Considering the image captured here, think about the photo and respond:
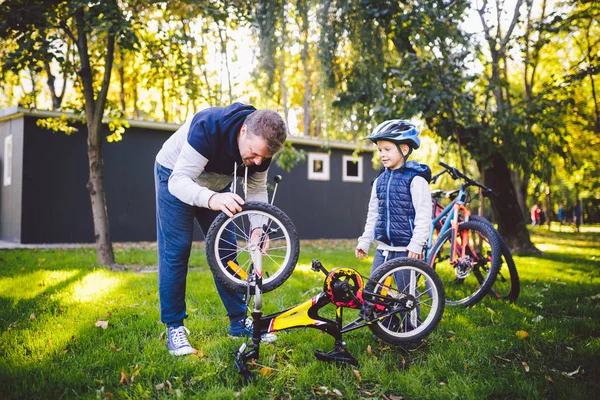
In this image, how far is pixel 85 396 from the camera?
2076mm

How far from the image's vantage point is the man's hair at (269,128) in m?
2.27

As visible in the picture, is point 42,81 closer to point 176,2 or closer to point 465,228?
point 176,2

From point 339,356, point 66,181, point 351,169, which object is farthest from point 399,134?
point 351,169

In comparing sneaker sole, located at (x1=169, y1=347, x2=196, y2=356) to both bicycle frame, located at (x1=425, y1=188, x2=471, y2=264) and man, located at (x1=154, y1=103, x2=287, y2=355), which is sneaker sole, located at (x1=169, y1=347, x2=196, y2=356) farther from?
bicycle frame, located at (x1=425, y1=188, x2=471, y2=264)

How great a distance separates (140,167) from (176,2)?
5.35m

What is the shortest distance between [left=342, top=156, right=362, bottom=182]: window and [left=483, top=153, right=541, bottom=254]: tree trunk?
642cm

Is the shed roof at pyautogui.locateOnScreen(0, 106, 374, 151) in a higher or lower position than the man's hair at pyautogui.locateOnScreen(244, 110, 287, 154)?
higher

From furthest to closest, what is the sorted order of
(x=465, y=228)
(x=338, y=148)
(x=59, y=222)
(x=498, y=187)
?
(x=338, y=148), (x=59, y=222), (x=498, y=187), (x=465, y=228)

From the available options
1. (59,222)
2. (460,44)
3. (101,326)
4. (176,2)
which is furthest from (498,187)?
(59,222)

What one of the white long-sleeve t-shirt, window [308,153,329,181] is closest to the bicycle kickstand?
the white long-sleeve t-shirt

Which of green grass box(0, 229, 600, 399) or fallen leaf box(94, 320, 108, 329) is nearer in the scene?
green grass box(0, 229, 600, 399)

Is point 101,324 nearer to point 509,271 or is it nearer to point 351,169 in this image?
point 509,271

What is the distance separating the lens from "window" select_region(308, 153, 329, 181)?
1381cm

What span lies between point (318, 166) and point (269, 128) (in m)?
11.8
